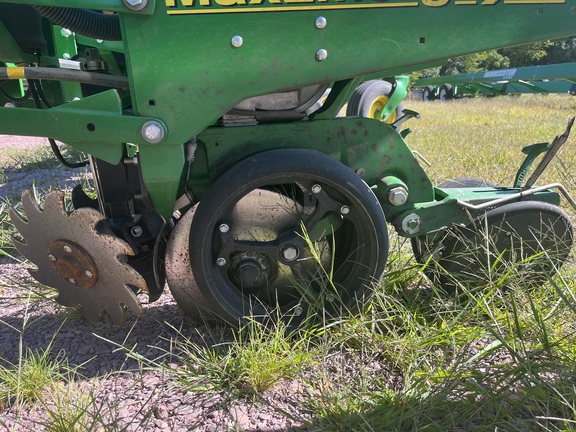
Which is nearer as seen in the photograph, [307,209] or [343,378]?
[343,378]

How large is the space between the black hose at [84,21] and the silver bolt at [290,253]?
1021mm

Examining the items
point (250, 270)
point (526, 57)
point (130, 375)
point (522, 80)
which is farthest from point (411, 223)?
point (526, 57)

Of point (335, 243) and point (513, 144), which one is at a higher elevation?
point (335, 243)

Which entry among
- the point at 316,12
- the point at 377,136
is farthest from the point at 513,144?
the point at 316,12

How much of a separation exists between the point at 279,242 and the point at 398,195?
21.5 inches

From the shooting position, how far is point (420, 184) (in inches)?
86.6

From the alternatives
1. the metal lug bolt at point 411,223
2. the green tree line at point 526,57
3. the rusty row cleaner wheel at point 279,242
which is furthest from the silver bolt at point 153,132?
the green tree line at point 526,57

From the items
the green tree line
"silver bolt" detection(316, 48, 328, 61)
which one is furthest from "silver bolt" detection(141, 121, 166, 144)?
the green tree line

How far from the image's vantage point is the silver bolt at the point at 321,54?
1.78m

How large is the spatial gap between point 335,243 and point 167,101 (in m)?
0.93

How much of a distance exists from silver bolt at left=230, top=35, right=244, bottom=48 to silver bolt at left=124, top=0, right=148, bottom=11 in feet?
0.98

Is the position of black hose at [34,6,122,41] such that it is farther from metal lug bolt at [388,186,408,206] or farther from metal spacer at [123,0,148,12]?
metal lug bolt at [388,186,408,206]

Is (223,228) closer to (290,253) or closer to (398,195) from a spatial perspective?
(290,253)

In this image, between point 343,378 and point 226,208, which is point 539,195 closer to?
point 343,378
